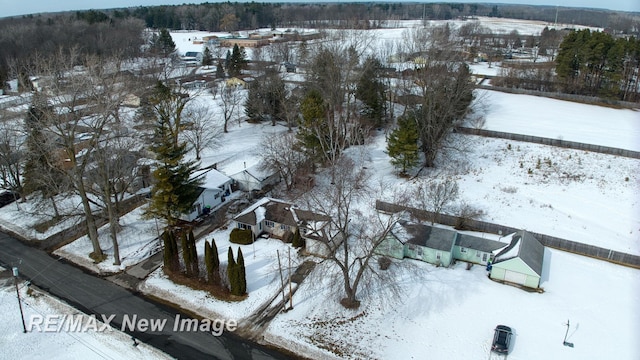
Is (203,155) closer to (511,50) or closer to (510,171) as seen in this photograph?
(510,171)

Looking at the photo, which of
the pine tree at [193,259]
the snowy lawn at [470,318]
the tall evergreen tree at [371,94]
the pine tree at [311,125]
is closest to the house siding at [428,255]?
the snowy lawn at [470,318]

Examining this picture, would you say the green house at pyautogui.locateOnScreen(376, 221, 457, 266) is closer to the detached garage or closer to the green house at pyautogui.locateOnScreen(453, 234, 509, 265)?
the green house at pyautogui.locateOnScreen(453, 234, 509, 265)

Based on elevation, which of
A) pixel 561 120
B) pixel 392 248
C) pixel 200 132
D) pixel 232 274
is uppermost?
pixel 200 132

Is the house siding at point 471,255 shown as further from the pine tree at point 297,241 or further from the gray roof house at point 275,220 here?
the pine tree at point 297,241

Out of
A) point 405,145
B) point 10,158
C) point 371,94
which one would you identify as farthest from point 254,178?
point 10,158

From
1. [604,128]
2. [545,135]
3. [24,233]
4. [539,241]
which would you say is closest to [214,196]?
[24,233]

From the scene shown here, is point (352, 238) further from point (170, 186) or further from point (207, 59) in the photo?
point (207, 59)

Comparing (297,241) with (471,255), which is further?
(297,241)
